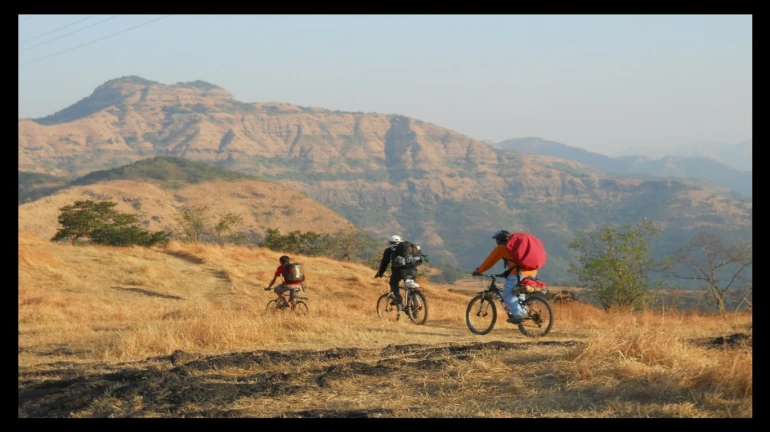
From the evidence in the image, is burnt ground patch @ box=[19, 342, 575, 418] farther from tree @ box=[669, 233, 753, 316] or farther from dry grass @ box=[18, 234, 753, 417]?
tree @ box=[669, 233, 753, 316]

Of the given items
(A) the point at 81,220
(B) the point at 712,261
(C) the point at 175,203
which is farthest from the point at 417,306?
(C) the point at 175,203

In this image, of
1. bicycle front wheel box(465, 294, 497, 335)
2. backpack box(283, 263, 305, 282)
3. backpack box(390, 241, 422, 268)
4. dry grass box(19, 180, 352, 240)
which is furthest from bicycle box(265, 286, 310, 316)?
dry grass box(19, 180, 352, 240)

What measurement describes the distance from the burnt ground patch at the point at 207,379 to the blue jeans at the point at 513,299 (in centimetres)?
129

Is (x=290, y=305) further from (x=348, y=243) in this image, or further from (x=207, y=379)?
(x=348, y=243)

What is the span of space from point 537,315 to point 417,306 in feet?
11.0

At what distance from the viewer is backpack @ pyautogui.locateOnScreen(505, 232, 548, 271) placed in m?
11.5

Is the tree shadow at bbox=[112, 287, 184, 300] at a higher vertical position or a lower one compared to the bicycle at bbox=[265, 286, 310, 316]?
lower

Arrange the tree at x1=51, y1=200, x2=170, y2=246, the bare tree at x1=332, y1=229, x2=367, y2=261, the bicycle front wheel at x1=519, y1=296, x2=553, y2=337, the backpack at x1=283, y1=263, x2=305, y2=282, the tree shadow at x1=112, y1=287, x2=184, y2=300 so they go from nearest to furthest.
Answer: the bicycle front wheel at x1=519, y1=296, x2=553, y2=337 → the backpack at x1=283, y1=263, x2=305, y2=282 → the tree shadow at x1=112, y1=287, x2=184, y2=300 → the tree at x1=51, y1=200, x2=170, y2=246 → the bare tree at x1=332, y1=229, x2=367, y2=261

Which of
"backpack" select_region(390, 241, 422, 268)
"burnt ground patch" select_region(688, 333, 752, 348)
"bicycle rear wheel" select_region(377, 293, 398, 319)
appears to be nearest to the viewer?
"burnt ground patch" select_region(688, 333, 752, 348)

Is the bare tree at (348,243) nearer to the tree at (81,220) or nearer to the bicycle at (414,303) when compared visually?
the tree at (81,220)

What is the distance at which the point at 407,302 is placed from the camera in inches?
574

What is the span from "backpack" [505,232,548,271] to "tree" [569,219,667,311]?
17.9 meters

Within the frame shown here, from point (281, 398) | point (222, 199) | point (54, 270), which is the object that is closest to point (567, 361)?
point (281, 398)
